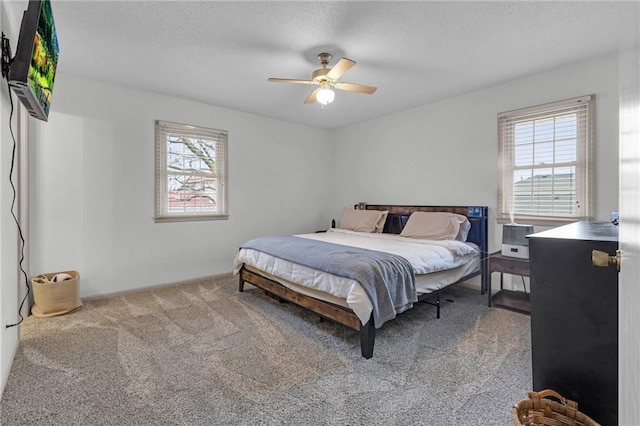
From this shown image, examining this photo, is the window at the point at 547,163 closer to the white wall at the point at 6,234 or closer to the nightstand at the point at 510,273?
the nightstand at the point at 510,273

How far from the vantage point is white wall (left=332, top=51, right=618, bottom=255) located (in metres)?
2.89

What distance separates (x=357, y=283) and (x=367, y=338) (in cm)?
39

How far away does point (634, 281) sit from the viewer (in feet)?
1.77

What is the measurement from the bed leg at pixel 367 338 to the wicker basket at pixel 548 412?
3.18 feet

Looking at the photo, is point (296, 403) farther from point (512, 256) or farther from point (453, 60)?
point (453, 60)

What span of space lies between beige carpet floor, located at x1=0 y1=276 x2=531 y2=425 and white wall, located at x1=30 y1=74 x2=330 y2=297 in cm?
74

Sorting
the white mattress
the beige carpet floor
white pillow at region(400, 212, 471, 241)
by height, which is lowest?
the beige carpet floor

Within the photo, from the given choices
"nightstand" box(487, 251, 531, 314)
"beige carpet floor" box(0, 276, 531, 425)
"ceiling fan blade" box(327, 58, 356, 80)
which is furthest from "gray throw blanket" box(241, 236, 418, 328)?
"ceiling fan blade" box(327, 58, 356, 80)

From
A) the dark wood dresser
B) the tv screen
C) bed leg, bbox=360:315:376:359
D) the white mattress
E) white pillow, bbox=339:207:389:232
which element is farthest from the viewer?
white pillow, bbox=339:207:389:232

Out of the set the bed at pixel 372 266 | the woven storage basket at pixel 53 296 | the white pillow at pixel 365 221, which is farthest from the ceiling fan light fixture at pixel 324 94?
the woven storage basket at pixel 53 296

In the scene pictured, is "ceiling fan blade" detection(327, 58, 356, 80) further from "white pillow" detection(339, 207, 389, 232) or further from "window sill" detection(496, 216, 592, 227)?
"window sill" detection(496, 216, 592, 227)

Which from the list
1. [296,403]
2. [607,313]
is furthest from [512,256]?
[296,403]

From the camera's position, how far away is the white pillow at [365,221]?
445 centimetres

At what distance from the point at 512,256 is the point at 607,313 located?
201cm
